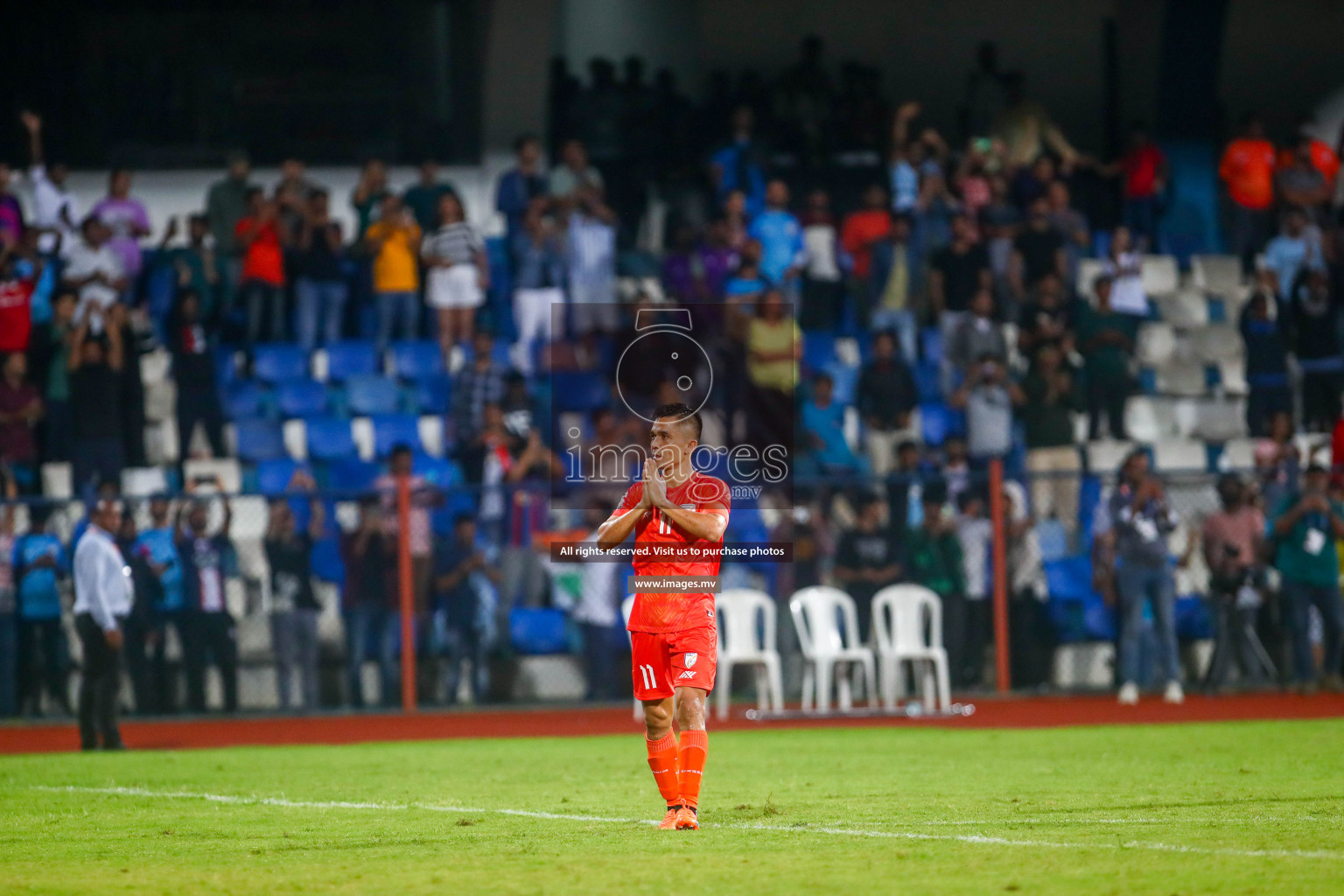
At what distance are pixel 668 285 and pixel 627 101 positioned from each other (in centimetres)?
283

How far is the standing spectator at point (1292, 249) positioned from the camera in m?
23.9

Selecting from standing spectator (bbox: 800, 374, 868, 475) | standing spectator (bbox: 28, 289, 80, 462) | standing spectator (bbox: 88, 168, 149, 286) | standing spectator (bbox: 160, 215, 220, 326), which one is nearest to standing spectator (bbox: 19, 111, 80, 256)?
standing spectator (bbox: 88, 168, 149, 286)

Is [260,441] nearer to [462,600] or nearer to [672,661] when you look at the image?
[462,600]

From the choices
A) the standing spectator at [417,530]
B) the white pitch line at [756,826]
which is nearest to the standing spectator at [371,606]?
the standing spectator at [417,530]

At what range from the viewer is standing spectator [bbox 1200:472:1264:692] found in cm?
1952

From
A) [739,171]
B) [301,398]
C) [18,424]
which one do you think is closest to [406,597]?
[301,398]

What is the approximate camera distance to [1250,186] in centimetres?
2519

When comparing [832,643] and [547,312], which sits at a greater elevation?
[547,312]

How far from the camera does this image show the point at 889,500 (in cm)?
1962

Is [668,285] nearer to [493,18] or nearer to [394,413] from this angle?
[394,413]

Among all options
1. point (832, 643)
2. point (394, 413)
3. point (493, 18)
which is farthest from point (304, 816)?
point (493, 18)

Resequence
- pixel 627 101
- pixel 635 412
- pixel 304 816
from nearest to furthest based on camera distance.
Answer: pixel 304 816
pixel 635 412
pixel 627 101

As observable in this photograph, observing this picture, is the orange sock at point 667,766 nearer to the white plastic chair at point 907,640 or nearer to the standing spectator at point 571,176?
the white plastic chair at point 907,640

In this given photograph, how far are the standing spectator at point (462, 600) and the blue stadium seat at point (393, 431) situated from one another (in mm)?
3023
